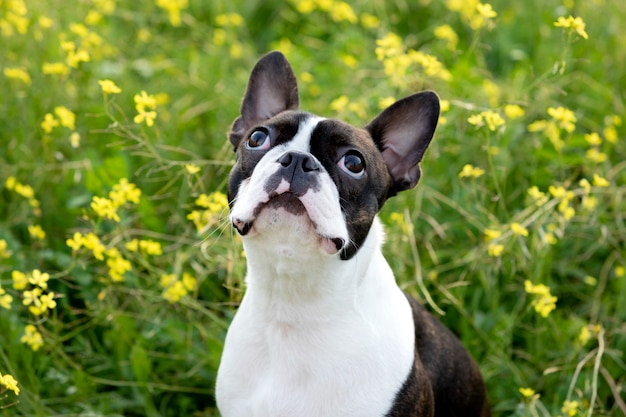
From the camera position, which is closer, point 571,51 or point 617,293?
point 617,293

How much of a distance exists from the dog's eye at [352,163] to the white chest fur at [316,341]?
234mm

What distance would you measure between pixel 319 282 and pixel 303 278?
0.17 feet

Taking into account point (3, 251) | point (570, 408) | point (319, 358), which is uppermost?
point (319, 358)

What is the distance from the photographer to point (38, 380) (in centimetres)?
377

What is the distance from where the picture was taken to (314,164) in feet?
9.48

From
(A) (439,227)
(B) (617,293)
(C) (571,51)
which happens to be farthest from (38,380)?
(C) (571,51)

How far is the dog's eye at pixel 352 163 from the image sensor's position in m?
3.00

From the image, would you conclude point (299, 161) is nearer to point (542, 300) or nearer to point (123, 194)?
point (123, 194)

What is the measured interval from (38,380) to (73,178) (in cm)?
126

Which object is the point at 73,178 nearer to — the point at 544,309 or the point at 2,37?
the point at 2,37

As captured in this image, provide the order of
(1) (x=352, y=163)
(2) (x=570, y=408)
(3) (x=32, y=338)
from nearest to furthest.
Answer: (1) (x=352, y=163)
(2) (x=570, y=408)
(3) (x=32, y=338)

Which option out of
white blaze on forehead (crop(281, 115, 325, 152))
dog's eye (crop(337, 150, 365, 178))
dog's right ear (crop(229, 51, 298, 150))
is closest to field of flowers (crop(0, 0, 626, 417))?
dog's right ear (crop(229, 51, 298, 150))

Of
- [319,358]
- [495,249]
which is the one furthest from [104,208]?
[495,249]

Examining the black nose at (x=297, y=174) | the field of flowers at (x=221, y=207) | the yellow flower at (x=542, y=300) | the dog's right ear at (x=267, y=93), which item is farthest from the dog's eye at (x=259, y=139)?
the yellow flower at (x=542, y=300)
